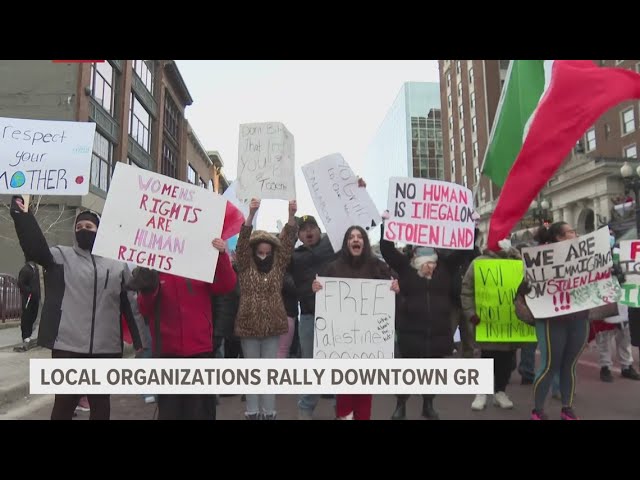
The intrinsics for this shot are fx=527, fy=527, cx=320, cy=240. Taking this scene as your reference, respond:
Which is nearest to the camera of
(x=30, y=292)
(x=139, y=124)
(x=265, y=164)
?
(x=265, y=164)

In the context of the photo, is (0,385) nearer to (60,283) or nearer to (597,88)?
(60,283)

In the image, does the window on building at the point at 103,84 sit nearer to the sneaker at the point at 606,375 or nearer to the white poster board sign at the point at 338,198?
the white poster board sign at the point at 338,198

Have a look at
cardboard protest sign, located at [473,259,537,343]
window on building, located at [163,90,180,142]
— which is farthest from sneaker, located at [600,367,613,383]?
window on building, located at [163,90,180,142]

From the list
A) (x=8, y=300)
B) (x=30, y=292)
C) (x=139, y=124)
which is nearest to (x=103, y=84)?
(x=139, y=124)

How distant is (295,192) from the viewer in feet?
16.2

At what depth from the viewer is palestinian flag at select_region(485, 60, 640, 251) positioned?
4.34m

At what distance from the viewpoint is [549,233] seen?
16.1ft

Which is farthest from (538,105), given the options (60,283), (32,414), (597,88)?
(32,414)

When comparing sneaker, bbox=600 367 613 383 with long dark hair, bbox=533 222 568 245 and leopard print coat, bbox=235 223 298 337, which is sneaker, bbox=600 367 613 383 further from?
leopard print coat, bbox=235 223 298 337

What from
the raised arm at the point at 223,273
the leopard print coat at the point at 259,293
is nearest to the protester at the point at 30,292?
the leopard print coat at the point at 259,293

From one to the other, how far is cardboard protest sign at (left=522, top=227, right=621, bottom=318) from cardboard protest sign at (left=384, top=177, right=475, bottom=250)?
0.68 meters

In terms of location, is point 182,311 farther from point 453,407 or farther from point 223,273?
point 453,407

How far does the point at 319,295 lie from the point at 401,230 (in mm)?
1129

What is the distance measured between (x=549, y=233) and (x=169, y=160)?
35.7m
